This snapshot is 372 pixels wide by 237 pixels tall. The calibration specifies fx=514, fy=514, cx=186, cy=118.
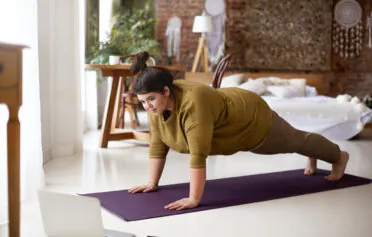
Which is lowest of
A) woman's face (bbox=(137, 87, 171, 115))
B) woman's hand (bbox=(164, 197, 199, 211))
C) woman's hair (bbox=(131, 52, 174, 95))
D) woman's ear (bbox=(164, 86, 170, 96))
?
woman's hand (bbox=(164, 197, 199, 211))

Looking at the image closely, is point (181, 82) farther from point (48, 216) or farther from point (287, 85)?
point (287, 85)

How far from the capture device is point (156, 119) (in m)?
2.87

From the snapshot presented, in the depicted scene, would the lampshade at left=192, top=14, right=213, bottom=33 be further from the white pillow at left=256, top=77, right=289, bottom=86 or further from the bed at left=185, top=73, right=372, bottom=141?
the bed at left=185, top=73, right=372, bottom=141

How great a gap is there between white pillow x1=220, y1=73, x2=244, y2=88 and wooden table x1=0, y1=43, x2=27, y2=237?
553cm

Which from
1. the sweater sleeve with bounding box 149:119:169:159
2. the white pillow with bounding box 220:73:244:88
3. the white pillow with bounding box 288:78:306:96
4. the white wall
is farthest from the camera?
the white pillow with bounding box 220:73:244:88

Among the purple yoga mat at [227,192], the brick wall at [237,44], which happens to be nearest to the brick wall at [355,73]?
the brick wall at [237,44]

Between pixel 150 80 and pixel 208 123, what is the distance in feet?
1.23


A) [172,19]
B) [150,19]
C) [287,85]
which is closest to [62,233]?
[287,85]

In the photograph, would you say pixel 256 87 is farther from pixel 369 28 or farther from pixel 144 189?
pixel 144 189

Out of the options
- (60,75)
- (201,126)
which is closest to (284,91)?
(60,75)

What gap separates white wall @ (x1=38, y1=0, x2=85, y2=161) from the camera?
13.3 feet

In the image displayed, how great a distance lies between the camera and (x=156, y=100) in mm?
2633

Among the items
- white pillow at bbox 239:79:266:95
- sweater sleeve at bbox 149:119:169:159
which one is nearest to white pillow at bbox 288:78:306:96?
white pillow at bbox 239:79:266:95

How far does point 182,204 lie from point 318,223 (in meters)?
0.70
